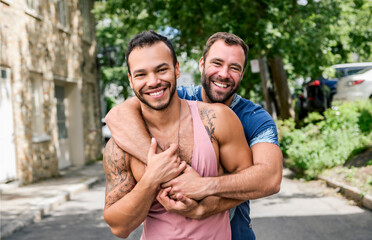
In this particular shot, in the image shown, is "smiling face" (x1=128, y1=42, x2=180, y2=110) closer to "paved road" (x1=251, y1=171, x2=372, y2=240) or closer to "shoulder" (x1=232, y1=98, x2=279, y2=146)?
"shoulder" (x1=232, y1=98, x2=279, y2=146)

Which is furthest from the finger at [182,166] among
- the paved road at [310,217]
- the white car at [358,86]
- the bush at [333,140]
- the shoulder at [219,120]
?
the white car at [358,86]

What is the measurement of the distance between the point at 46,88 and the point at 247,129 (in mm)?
10642

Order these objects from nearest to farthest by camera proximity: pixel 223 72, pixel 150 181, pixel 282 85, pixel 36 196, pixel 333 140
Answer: pixel 150 181 < pixel 223 72 < pixel 36 196 < pixel 333 140 < pixel 282 85

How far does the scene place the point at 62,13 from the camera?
13797 millimetres

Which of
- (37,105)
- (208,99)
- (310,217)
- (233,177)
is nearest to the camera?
(233,177)

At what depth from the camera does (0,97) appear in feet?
32.4

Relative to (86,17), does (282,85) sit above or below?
below

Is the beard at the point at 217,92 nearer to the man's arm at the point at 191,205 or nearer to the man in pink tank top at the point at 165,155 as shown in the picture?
the man in pink tank top at the point at 165,155

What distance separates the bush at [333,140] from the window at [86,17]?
868cm

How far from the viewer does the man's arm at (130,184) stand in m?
1.96

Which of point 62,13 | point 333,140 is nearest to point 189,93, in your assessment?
point 333,140

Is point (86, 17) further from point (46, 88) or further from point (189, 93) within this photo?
point (189, 93)

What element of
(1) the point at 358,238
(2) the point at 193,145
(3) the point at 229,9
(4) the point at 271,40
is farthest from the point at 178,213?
(3) the point at 229,9

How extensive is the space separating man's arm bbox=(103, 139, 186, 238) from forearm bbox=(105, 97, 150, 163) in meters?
0.05
